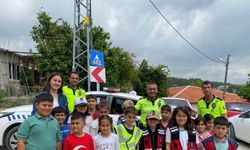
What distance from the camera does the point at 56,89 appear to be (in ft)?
15.9

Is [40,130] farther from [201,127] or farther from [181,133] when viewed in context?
[201,127]

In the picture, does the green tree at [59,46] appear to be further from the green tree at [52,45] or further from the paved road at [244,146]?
Result: the paved road at [244,146]

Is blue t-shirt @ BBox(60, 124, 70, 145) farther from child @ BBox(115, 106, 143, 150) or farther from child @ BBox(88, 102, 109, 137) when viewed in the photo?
child @ BBox(115, 106, 143, 150)

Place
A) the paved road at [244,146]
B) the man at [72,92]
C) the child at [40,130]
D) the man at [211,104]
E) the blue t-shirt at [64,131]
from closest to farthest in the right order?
the child at [40,130], the blue t-shirt at [64,131], the man at [72,92], the man at [211,104], the paved road at [244,146]

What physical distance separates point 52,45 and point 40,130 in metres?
15.9

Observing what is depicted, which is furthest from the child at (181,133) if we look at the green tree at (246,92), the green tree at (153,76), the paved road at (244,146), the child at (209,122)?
the green tree at (246,92)

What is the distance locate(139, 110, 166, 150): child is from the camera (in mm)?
4695

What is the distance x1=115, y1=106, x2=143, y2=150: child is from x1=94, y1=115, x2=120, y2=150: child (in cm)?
20

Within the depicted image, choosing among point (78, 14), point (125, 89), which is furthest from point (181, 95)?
point (78, 14)

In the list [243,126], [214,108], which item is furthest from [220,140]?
[243,126]

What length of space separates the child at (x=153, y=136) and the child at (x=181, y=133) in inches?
4.3

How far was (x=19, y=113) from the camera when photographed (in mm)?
7609

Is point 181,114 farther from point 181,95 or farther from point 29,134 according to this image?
point 181,95

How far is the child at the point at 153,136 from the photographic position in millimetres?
4695
